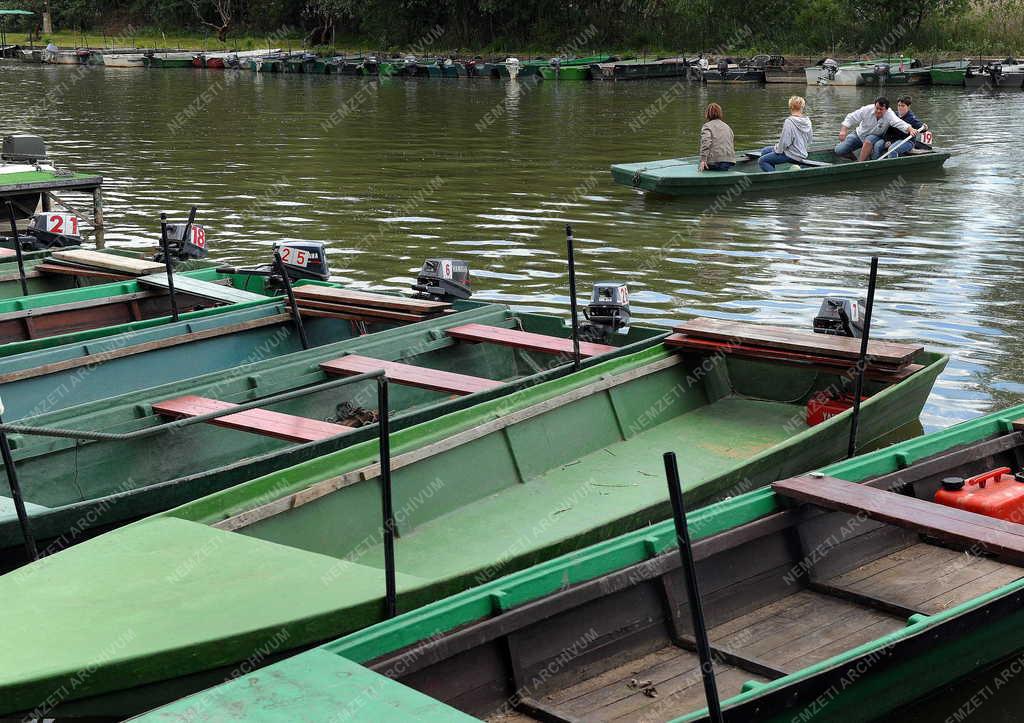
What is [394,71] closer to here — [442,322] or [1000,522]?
[442,322]

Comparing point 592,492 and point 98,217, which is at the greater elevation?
point 98,217

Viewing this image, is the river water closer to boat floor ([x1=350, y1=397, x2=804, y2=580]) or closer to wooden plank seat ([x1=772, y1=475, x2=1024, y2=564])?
boat floor ([x1=350, y1=397, x2=804, y2=580])

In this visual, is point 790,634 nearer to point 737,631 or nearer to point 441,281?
point 737,631

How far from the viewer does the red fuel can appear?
21.2ft

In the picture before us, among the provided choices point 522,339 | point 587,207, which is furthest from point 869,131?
point 522,339

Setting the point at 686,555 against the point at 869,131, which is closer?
the point at 686,555

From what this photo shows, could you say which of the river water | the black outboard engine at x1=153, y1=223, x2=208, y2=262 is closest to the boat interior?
the river water

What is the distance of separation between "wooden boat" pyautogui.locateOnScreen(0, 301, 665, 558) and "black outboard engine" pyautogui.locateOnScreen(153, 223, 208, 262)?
3121 mm

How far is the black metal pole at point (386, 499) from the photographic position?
4.61 m

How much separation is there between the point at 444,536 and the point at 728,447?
237cm

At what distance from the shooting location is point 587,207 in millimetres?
18656

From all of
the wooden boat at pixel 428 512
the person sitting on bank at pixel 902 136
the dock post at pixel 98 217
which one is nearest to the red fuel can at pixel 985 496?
the wooden boat at pixel 428 512

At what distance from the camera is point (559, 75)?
45.4 m

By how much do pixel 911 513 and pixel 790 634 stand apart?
0.81 m
